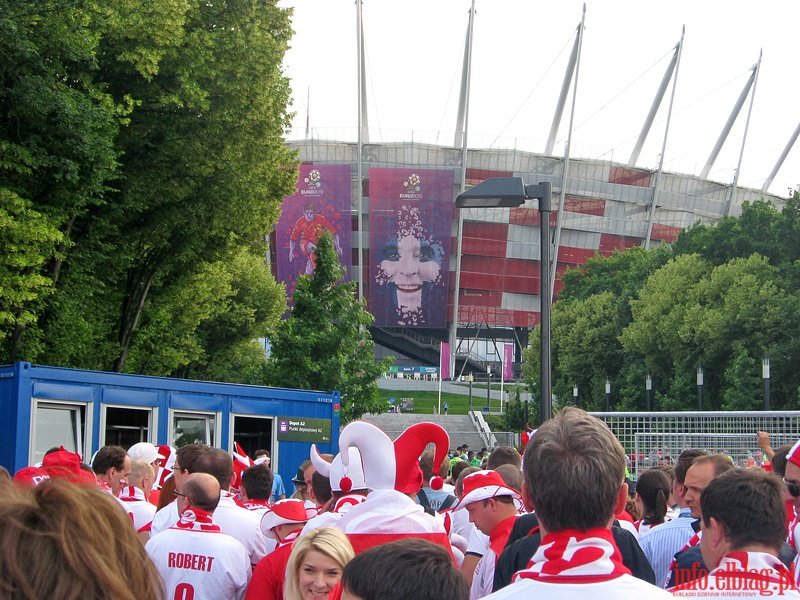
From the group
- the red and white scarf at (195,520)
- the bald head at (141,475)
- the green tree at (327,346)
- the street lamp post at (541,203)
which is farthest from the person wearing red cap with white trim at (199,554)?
the green tree at (327,346)

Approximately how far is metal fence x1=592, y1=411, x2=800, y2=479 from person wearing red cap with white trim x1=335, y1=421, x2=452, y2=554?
858 cm

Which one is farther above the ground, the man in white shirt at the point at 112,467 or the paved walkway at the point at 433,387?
the man in white shirt at the point at 112,467

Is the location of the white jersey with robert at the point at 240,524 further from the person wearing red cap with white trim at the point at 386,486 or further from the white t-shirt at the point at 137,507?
the person wearing red cap with white trim at the point at 386,486

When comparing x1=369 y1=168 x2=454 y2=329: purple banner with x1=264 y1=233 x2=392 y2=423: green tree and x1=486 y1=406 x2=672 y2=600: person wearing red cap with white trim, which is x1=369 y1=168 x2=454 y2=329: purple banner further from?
x1=486 y1=406 x2=672 y2=600: person wearing red cap with white trim

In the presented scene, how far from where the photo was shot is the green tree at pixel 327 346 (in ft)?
114

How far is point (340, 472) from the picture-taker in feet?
15.2

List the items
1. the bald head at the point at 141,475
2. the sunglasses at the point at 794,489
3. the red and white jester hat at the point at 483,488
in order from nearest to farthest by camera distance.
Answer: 1. the sunglasses at the point at 794,489
2. the red and white jester hat at the point at 483,488
3. the bald head at the point at 141,475

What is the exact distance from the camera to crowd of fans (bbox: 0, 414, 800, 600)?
1.72 metres

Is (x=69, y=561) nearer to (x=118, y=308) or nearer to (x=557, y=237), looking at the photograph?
(x=118, y=308)

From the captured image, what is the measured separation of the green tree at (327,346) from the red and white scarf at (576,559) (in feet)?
106

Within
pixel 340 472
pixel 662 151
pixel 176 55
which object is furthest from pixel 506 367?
pixel 340 472

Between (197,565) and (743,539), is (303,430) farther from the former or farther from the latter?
(743,539)

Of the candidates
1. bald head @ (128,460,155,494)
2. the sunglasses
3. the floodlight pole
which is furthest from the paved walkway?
the sunglasses

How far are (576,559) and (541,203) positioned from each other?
1016cm
